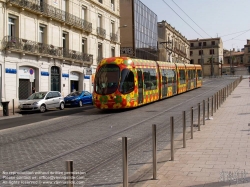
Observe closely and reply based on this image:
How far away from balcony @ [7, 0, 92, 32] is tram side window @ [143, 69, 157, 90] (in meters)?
12.1

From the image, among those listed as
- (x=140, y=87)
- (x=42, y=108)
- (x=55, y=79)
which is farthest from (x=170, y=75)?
(x=55, y=79)

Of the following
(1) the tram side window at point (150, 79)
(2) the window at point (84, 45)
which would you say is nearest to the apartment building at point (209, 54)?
(2) the window at point (84, 45)

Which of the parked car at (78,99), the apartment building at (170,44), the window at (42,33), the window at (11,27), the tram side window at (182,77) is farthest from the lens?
the apartment building at (170,44)

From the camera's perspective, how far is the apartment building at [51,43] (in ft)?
87.4

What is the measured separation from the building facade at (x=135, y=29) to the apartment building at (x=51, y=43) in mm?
11523

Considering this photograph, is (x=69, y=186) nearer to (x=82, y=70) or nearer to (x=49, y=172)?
(x=49, y=172)

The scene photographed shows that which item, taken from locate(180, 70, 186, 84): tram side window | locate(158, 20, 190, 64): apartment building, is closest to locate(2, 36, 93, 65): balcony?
locate(180, 70, 186, 84): tram side window

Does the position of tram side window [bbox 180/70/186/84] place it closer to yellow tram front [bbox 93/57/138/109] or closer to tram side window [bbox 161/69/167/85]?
tram side window [bbox 161/69/167/85]

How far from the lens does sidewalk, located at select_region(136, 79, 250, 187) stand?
19.0 ft

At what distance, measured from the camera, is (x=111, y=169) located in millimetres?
7250

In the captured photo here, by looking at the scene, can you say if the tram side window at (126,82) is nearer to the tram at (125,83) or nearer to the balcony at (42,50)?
the tram at (125,83)

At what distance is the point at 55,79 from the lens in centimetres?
3309

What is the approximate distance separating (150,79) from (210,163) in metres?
16.4

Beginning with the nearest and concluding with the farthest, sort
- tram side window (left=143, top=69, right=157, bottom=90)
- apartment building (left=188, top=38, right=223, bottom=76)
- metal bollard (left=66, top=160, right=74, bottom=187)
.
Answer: metal bollard (left=66, top=160, right=74, bottom=187) < tram side window (left=143, top=69, right=157, bottom=90) < apartment building (left=188, top=38, right=223, bottom=76)
